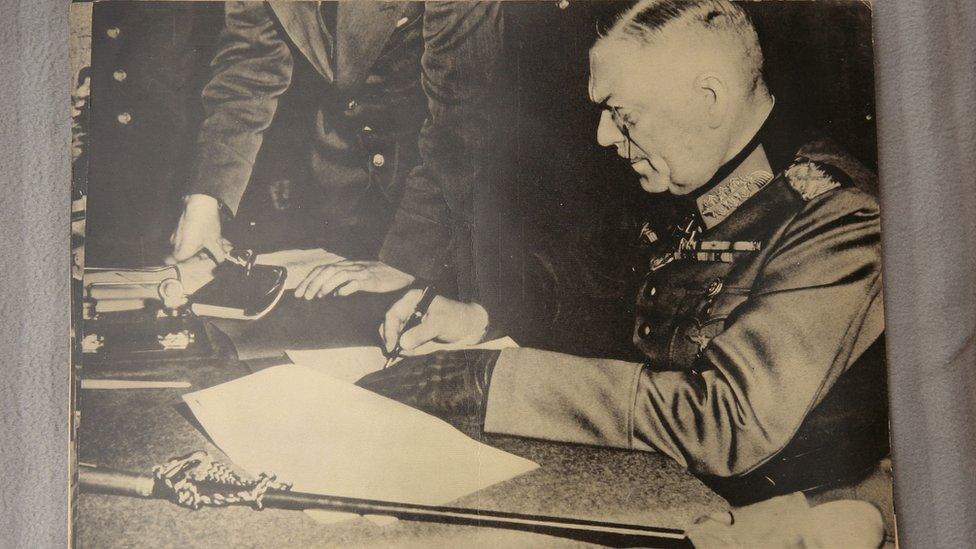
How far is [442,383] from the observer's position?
1804 mm

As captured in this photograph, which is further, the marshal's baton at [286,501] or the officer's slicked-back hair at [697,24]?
the officer's slicked-back hair at [697,24]

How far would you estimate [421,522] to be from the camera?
5.79 ft

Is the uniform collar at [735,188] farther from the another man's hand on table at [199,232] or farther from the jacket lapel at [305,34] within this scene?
the another man's hand on table at [199,232]

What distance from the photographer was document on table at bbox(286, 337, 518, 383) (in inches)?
70.8

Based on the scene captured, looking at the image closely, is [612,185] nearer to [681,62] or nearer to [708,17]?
[681,62]

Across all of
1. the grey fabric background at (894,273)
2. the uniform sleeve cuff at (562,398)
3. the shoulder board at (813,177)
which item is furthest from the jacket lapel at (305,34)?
the shoulder board at (813,177)

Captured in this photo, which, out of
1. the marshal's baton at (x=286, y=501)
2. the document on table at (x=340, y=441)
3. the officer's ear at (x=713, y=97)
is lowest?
the marshal's baton at (x=286, y=501)

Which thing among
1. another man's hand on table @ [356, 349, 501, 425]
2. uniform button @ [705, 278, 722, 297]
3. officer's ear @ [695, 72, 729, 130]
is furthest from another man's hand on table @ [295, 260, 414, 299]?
officer's ear @ [695, 72, 729, 130]

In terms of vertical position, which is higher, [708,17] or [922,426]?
[708,17]

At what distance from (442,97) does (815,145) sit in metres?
1.05

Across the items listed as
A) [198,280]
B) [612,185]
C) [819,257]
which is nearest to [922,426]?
[819,257]

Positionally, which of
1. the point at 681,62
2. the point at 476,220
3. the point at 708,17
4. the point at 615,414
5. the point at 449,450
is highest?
the point at 708,17

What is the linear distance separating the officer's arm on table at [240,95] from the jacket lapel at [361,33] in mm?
153

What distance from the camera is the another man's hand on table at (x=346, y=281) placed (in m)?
1.82
